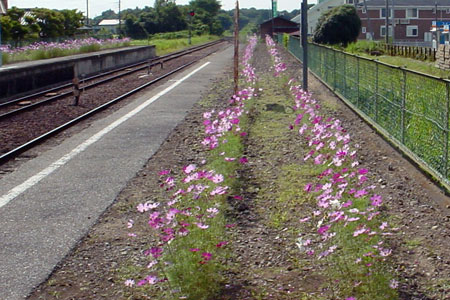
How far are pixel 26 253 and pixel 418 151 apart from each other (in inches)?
209

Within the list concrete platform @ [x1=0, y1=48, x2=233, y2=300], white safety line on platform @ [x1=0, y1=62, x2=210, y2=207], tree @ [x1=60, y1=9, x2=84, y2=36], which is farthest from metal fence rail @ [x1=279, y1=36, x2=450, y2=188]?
Answer: tree @ [x1=60, y1=9, x2=84, y2=36]

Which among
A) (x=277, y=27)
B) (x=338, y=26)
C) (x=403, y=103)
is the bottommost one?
(x=403, y=103)

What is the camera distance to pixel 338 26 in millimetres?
39312

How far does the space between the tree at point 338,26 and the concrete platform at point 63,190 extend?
26.5m

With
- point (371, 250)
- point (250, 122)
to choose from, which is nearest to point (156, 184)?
point (371, 250)

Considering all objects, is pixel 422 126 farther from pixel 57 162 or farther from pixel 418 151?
pixel 57 162

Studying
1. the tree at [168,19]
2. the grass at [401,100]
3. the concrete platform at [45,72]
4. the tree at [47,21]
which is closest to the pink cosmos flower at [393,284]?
the grass at [401,100]

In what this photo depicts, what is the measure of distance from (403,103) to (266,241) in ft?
14.9

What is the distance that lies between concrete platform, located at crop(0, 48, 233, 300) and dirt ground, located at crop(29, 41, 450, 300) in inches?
6.5

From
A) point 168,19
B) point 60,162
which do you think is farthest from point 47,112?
point 168,19

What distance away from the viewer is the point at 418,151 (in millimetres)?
8805

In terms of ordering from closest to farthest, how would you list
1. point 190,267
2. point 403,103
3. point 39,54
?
point 190,267 < point 403,103 < point 39,54

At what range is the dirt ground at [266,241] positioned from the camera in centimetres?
478

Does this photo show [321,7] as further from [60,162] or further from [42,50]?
[60,162]
